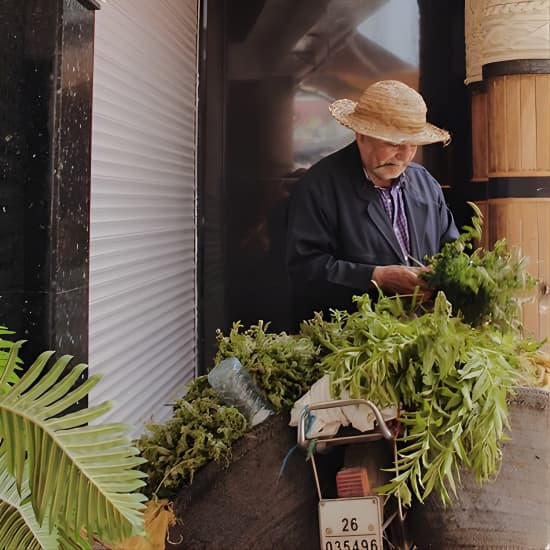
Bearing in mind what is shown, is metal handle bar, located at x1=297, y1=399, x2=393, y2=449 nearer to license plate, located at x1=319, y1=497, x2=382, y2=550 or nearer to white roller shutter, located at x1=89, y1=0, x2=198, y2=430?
license plate, located at x1=319, y1=497, x2=382, y2=550

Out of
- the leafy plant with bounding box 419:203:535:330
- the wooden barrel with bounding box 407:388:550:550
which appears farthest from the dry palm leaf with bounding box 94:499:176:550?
the leafy plant with bounding box 419:203:535:330

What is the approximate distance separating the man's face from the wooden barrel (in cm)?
94

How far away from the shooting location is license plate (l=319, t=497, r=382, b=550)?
1496 millimetres

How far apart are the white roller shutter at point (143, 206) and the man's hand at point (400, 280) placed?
76 centimetres

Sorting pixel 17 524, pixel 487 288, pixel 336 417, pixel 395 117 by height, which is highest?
pixel 395 117

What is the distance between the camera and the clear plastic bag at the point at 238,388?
1.75 meters

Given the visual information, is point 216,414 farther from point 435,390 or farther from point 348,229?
point 348,229

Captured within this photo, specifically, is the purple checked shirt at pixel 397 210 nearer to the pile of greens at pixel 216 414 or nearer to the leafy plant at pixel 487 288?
the leafy plant at pixel 487 288

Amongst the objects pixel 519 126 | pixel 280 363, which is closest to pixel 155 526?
pixel 280 363

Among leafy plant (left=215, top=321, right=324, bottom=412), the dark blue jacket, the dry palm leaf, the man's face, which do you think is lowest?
the dry palm leaf

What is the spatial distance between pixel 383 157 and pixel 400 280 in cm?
44

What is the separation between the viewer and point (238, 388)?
1770 millimetres

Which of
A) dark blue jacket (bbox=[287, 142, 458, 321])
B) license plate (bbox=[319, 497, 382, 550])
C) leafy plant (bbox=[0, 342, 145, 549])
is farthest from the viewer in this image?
dark blue jacket (bbox=[287, 142, 458, 321])

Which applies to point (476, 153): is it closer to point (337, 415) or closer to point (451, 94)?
point (451, 94)
